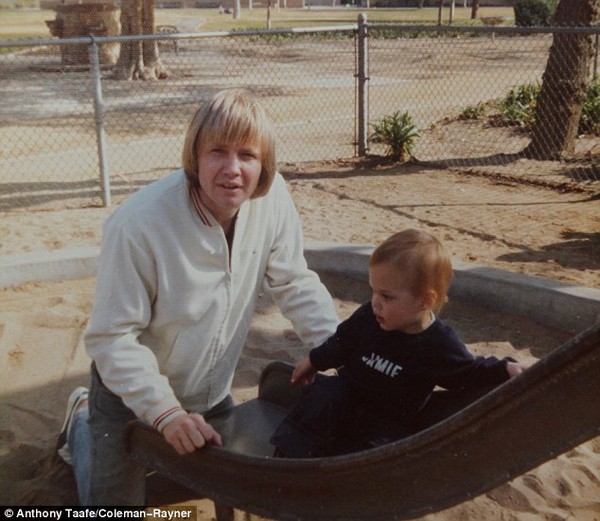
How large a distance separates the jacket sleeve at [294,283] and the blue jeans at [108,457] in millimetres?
579

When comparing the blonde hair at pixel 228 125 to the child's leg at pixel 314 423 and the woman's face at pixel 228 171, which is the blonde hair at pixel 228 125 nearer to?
the woman's face at pixel 228 171

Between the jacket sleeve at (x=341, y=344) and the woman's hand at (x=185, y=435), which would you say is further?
the jacket sleeve at (x=341, y=344)

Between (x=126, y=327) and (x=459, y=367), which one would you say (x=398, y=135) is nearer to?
(x=459, y=367)

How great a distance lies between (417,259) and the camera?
2.18 m

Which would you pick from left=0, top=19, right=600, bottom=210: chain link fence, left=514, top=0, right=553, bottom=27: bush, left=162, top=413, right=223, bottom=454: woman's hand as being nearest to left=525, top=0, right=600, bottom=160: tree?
left=0, top=19, right=600, bottom=210: chain link fence

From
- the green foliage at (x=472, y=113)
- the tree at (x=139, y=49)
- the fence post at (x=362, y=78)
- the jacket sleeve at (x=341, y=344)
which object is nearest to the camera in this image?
the jacket sleeve at (x=341, y=344)

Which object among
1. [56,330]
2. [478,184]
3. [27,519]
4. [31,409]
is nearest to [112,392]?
[27,519]

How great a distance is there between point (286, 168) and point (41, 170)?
101 inches

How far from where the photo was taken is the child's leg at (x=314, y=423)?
2.28 metres

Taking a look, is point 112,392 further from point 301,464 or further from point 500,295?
point 500,295

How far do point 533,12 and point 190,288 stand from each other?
33.9m

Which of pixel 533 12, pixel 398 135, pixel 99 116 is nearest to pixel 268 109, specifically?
pixel 398 135

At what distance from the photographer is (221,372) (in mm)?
2504

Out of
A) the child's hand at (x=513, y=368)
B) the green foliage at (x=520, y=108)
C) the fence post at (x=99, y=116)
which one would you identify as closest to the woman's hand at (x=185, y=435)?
the child's hand at (x=513, y=368)
